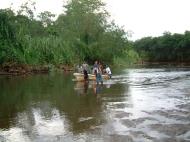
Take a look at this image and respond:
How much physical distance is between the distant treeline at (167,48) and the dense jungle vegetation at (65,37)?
37222 mm

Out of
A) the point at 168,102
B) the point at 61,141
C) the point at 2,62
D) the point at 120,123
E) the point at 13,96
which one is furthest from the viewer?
the point at 2,62

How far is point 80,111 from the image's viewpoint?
16328 mm

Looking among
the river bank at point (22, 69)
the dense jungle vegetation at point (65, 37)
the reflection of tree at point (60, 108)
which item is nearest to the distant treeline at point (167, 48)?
the dense jungle vegetation at point (65, 37)

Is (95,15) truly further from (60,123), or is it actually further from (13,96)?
(60,123)

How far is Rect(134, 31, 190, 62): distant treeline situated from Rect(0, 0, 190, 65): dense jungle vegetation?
37.2 meters

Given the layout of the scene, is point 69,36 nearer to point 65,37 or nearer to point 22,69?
point 65,37

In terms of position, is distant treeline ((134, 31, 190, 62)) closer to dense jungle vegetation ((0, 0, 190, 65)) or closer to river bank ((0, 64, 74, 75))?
dense jungle vegetation ((0, 0, 190, 65))

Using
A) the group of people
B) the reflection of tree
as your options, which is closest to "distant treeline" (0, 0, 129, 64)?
the group of people

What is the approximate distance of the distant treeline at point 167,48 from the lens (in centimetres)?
11581

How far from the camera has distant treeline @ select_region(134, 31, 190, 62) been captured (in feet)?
380

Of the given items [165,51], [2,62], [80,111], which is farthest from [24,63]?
[165,51]

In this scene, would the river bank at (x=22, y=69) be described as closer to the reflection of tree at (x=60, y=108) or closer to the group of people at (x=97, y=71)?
the group of people at (x=97, y=71)

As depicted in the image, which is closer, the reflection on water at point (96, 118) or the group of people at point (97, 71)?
the reflection on water at point (96, 118)

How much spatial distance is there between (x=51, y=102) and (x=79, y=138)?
28.1 ft
